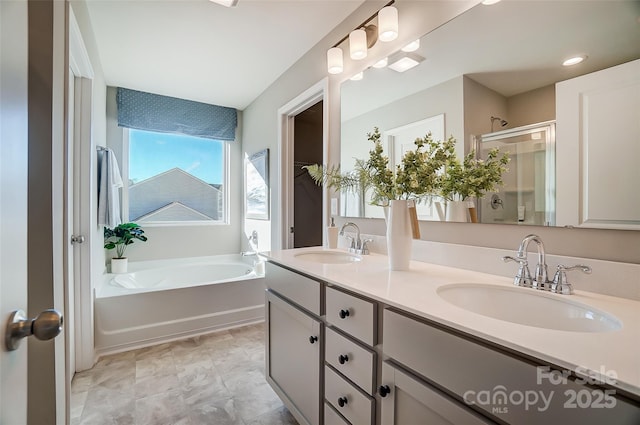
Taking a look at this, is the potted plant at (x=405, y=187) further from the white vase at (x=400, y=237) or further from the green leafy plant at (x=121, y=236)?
the green leafy plant at (x=121, y=236)

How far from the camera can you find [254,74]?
2.84 m

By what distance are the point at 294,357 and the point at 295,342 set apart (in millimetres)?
78

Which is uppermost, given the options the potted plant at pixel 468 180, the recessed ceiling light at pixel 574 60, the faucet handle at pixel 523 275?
the recessed ceiling light at pixel 574 60

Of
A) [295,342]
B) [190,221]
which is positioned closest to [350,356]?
[295,342]

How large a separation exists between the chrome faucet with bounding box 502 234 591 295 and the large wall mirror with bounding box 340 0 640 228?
0.54 ft

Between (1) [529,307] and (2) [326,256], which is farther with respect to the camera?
(2) [326,256]

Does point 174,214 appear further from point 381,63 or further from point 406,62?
point 406,62

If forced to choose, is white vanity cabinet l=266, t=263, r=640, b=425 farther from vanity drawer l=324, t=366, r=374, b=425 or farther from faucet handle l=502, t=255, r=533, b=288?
faucet handle l=502, t=255, r=533, b=288

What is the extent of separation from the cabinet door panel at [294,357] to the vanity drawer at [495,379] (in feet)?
1.64

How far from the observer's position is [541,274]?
97cm

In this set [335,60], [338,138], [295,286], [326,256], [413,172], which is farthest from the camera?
[338,138]

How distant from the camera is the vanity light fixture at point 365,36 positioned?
4.97ft

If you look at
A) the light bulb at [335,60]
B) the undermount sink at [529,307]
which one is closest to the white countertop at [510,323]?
the undermount sink at [529,307]

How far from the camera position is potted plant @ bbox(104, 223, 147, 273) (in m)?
3.03
